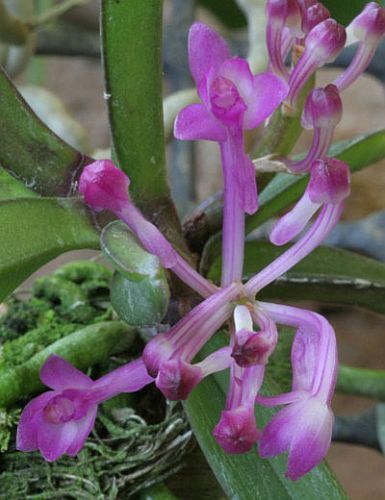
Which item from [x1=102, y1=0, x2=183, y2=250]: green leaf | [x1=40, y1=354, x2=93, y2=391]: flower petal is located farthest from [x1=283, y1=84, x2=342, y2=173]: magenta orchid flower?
[x1=40, y1=354, x2=93, y2=391]: flower petal

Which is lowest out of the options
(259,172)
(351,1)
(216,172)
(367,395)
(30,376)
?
(216,172)

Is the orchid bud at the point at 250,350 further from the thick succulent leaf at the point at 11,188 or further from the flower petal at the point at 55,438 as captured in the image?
the thick succulent leaf at the point at 11,188

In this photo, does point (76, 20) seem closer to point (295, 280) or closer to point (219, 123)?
point (295, 280)

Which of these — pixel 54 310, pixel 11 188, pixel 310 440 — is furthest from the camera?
pixel 54 310

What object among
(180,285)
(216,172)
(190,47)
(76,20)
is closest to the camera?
(190,47)

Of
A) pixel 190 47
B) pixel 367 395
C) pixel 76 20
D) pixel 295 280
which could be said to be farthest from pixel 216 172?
pixel 190 47

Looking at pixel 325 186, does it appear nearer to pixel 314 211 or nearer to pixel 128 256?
pixel 314 211

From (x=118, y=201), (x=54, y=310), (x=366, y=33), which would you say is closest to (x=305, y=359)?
(x=118, y=201)

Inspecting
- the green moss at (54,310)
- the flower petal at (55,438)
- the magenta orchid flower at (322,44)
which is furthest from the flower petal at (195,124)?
the green moss at (54,310)
